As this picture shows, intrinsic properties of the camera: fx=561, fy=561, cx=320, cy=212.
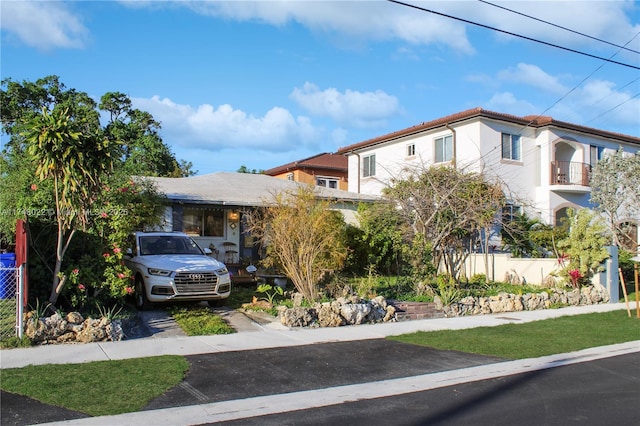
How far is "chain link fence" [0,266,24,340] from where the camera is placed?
356 inches

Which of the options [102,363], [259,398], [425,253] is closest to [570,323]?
[425,253]

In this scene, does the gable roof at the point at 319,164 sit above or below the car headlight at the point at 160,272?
above

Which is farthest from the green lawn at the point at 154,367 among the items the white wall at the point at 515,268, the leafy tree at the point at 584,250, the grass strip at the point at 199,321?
the white wall at the point at 515,268

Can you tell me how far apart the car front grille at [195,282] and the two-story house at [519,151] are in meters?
12.8

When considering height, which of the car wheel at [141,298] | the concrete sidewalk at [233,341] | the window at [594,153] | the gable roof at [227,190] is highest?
the window at [594,153]

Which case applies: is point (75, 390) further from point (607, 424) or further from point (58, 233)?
point (607, 424)

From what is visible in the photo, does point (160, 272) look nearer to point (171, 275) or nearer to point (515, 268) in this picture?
point (171, 275)

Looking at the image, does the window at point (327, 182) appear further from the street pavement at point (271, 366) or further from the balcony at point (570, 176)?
the street pavement at point (271, 366)

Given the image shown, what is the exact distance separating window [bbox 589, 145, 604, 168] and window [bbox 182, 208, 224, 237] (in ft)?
64.1

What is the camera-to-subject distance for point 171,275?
11844mm

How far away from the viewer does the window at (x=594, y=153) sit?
28.8 m

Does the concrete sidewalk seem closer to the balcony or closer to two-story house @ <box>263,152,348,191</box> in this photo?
the balcony

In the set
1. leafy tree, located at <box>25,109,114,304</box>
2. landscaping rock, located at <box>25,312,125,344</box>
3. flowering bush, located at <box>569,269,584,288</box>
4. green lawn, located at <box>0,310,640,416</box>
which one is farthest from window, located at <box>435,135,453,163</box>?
landscaping rock, located at <box>25,312,125,344</box>

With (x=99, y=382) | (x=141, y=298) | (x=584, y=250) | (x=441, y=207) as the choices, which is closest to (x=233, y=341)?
(x=99, y=382)
